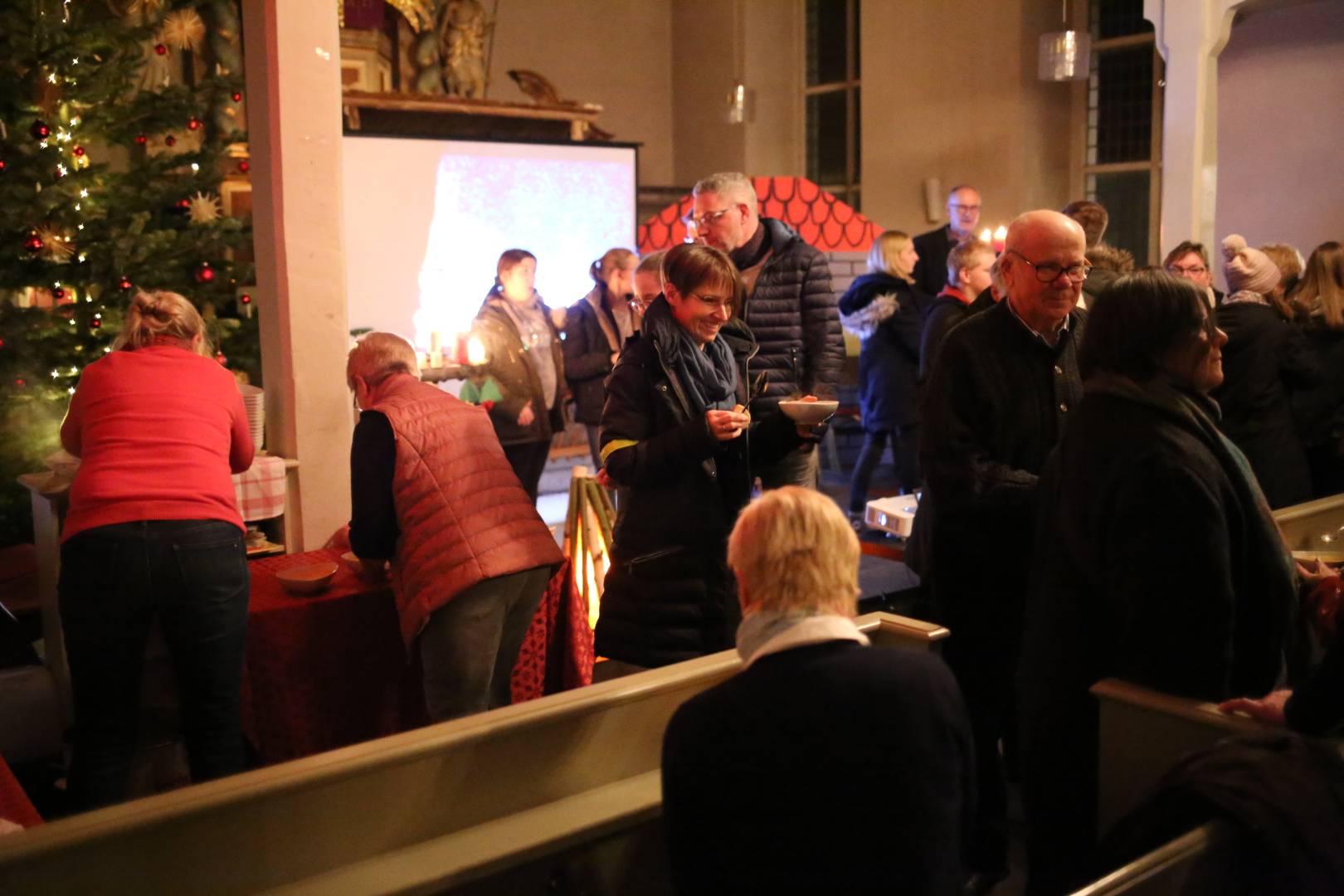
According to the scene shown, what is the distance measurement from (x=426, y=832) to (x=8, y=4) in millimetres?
5610

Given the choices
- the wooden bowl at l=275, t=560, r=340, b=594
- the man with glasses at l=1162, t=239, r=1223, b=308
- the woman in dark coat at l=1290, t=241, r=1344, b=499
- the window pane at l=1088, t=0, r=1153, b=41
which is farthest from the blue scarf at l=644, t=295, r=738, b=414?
the window pane at l=1088, t=0, r=1153, b=41

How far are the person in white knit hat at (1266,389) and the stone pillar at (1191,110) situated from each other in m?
2.90

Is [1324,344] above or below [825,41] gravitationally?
below

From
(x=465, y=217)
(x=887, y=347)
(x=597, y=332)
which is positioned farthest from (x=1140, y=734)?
(x=465, y=217)

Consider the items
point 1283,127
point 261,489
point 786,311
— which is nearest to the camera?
point 261,489

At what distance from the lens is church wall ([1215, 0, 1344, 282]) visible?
8023 millimetres

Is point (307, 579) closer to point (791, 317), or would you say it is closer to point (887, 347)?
point (791, 317)

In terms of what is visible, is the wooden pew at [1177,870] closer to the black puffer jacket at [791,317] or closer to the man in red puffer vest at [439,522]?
the man in red puffer vest at [439,522]

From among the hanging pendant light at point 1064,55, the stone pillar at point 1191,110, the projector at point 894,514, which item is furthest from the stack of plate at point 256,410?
the hanging pendant light at point 1064,55

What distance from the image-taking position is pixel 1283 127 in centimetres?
830

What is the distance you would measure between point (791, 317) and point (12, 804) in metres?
2.62

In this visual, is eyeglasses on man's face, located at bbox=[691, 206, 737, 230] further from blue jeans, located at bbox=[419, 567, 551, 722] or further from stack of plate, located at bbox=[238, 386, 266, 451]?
→ stack of plate, located at bbox=[238, 386, 266, 451]

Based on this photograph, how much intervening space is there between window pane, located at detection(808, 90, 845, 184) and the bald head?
31.4 ft

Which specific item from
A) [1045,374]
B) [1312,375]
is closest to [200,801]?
[1045,374]
